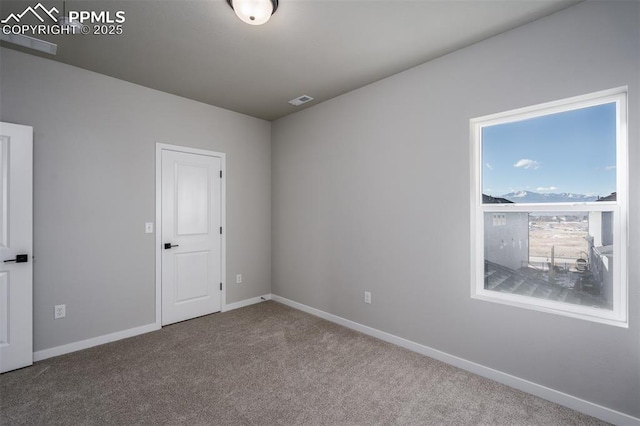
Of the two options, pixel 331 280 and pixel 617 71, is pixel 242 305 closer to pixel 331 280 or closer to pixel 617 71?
pixel 331 280

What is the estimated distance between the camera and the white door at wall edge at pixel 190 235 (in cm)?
357

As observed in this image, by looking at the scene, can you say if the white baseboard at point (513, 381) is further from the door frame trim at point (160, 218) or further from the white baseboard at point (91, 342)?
the white baseboard at point (91, 342)

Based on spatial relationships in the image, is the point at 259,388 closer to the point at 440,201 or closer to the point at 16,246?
the point at 440,201

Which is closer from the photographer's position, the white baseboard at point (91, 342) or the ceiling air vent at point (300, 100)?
the white baseboard at point (91, 342)

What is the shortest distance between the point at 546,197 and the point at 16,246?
14.5ft

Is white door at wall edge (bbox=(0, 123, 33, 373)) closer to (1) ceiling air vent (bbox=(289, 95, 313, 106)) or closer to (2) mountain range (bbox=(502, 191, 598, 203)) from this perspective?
(1) ceiling air vent (bbox=(289, 95, 313, 106))

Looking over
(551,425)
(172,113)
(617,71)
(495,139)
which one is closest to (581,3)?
(617,71)

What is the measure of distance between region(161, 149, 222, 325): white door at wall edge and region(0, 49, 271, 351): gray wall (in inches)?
6.9

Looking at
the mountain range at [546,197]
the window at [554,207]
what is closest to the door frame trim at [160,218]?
the window at [554,207]

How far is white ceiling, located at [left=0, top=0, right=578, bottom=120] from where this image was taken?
2070mm

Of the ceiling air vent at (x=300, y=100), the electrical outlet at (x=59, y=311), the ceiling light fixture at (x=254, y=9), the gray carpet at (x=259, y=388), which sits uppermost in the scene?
the ceiling air vent at (x=300, y=100)

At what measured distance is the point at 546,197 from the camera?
2.29m

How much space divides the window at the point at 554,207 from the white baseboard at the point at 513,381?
0.57 meters

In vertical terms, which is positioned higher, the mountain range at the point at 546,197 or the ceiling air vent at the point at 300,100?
the ceiling air vent at the point at 300,100
